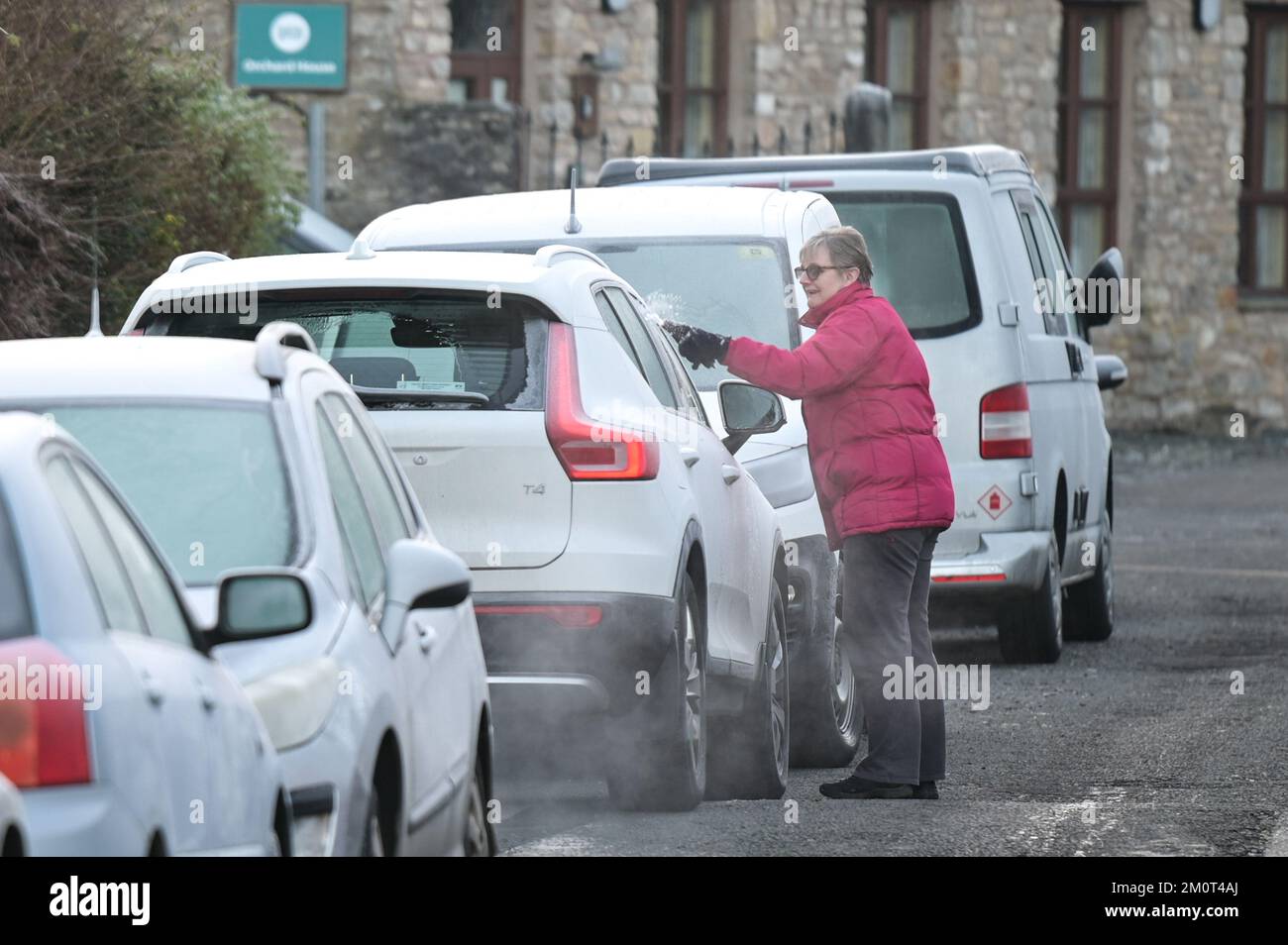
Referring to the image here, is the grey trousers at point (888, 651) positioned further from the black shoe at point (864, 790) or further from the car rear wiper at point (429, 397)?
the car rear wiper at point (429, 397)

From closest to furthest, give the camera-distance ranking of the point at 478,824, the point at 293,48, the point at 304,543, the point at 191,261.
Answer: the point at 304,543, the point at 478,824, the point at 191,261, the point at 293,48

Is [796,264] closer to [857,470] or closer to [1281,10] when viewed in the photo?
[857,470]

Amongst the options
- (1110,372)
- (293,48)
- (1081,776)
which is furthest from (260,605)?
(293,48)

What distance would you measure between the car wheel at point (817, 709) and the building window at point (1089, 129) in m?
27.9

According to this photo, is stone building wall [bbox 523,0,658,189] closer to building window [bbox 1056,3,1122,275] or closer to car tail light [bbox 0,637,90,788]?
building window [bbox 1056,3,1122,275]

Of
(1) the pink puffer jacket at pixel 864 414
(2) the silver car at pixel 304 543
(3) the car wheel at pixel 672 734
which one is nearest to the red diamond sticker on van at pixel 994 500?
(1) the pink puffer jacket at pixel 864 414

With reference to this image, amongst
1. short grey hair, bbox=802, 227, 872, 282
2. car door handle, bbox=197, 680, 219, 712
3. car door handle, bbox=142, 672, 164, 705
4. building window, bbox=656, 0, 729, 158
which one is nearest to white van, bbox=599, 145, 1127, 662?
short grey hair, bbox=802, 227, 872, 282

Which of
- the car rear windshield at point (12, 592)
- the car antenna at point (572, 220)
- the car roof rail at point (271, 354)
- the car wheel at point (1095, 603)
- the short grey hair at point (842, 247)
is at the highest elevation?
the car antenna at point (572, 220)

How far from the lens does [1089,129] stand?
1506 inches

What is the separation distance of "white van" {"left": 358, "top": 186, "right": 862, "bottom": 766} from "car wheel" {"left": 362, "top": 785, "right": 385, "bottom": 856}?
5110 millimetres

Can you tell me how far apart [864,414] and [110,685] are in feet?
17.3

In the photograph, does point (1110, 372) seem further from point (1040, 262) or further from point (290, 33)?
point (290, 33)

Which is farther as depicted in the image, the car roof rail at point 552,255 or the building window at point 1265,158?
the building window at point 1265,158

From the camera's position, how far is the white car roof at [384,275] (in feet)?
26.6
